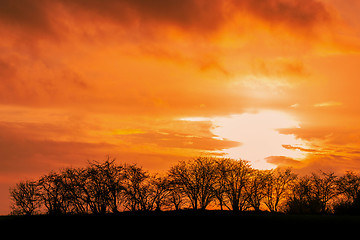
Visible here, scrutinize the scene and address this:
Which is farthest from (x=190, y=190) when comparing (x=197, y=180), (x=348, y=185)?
(x=348, y=185)

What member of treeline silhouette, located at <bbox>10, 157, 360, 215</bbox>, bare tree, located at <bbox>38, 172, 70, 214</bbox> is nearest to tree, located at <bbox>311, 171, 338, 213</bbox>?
treeline silhouette, located at <bbox>10, 157, 360, 215</bbox>

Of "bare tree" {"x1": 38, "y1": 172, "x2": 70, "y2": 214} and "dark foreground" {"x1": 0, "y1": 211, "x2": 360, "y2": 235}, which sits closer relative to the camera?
"dark foreground" {"x1": 0, "y1": 211, "x2": 360, "y2": 235}

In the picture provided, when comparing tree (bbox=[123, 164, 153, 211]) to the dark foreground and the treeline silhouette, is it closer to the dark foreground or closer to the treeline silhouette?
the treeline silhouette

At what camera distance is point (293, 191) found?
10800 cm

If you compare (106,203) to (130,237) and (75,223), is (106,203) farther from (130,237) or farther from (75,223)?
(130,237)

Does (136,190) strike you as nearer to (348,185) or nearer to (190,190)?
(190,190)

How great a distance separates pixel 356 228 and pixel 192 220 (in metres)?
16.0

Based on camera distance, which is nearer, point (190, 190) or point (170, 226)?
point (170, 226)

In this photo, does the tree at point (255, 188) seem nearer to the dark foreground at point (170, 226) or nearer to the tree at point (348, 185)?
the tree at point (348, 185)

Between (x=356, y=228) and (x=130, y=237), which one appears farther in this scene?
(x=356, y=228)

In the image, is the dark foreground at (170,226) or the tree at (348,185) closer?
the dark foreground at (170,226)

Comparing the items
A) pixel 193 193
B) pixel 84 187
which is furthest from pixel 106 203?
pixel 193 193

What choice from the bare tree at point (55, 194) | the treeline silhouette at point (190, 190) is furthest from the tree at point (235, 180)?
the bare tree at point (55, 194)

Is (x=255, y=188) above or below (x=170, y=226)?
above
